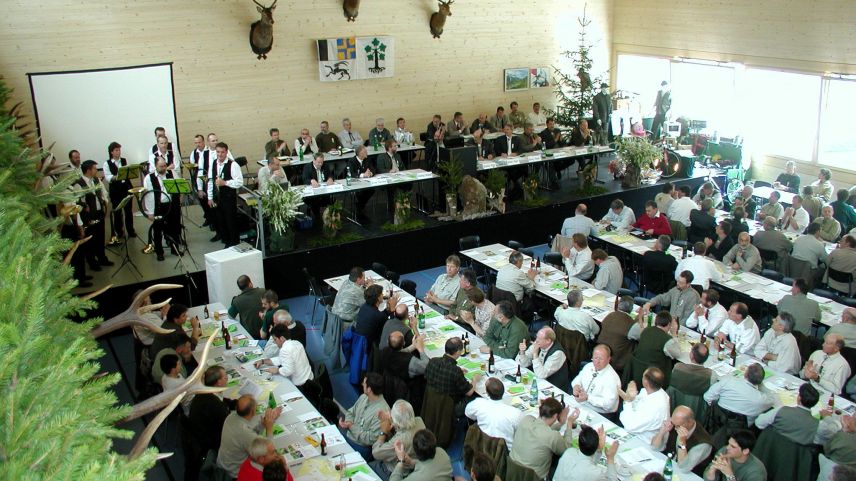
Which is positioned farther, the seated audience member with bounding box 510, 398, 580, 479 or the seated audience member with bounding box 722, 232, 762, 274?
the seated audience member with bounding box 722, 232, 762, 274

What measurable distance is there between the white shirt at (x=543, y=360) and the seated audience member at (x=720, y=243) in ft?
16.0

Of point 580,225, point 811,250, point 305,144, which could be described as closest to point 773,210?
point 811,250

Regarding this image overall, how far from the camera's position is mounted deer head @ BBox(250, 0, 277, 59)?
1656 centimetres

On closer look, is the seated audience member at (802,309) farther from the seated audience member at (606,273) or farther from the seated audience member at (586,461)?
the seated audience member at (586,461)

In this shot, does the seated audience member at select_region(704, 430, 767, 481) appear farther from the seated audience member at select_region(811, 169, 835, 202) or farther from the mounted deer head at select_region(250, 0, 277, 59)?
the mounted deer head at select_region(250, 0, 277, 59)

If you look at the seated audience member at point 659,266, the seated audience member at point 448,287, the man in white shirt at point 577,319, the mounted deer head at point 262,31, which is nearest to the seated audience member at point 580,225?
the seated audience member at point 659,266

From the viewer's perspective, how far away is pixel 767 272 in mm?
11469

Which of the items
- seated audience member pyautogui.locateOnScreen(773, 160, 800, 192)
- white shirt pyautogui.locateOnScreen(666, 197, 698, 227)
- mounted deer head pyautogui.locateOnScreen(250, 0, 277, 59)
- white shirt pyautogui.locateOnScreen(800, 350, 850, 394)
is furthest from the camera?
mounted deer head pyautogui.locateOnScreen(250, 0, 277, 59)

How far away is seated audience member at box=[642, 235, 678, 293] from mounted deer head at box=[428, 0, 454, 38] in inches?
367

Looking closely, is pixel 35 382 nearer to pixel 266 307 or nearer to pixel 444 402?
pixel 444 402

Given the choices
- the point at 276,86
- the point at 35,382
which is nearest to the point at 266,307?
the point at 35,382

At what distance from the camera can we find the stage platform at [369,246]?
12375 millimetres

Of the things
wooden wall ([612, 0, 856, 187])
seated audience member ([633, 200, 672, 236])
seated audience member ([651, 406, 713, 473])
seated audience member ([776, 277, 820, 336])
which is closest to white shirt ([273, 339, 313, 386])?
seated audience member ([651, 406, 713, 473])

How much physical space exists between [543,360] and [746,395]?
208 cm
